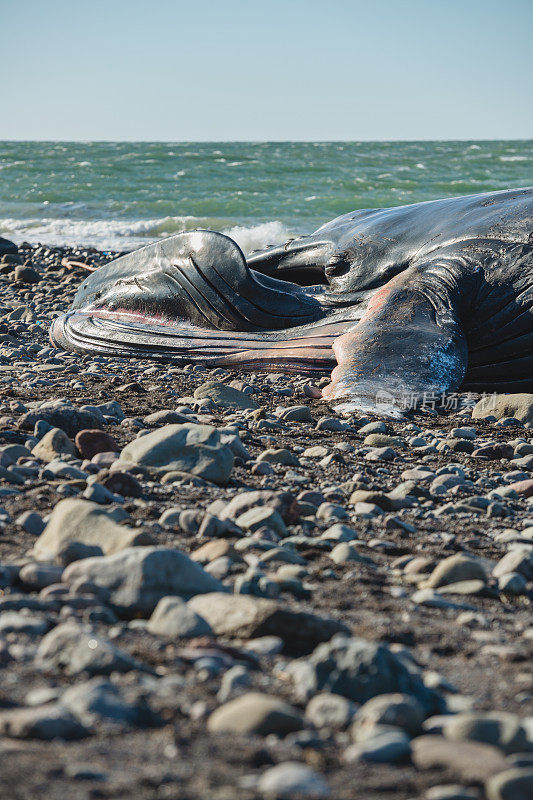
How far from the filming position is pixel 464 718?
145 centimetres

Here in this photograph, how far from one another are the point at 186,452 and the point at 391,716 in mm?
1747

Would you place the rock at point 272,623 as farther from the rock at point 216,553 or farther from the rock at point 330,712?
the rock at point 216,553

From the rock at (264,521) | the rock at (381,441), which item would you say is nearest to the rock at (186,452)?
the rock at (264,521)

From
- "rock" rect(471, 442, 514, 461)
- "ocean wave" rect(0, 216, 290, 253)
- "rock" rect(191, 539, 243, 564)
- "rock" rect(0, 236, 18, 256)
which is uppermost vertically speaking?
"ocean wave" rect(0, 216, 290, 253)

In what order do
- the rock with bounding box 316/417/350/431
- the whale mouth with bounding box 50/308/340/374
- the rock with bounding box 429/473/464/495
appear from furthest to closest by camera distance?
the whale mouth with bounding box 50/308/340/374 < the rock with bounding box 316/417/350/431 < the rock with bounding box 429/473/464/495

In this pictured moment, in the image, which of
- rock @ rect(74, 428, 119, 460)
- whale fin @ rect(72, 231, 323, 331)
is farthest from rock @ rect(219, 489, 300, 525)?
whale fin @ rect(72, 231, 323, 331)

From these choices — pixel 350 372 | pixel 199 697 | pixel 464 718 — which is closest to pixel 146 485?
pixel 199 697

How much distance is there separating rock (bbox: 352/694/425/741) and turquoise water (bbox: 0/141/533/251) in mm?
14432

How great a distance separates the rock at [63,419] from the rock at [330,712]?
233 centimetres

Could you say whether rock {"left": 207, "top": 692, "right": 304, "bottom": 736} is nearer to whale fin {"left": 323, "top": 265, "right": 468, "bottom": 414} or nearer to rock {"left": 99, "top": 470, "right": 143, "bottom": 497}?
rock {"left": 99, "top": 470, "right": 143, "bottom": 497}

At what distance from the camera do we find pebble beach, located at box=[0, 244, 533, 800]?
133 cm

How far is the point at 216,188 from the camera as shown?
24.3m

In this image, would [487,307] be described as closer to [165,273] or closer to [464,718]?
[165,273]

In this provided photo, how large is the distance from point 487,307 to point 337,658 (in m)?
4.02
